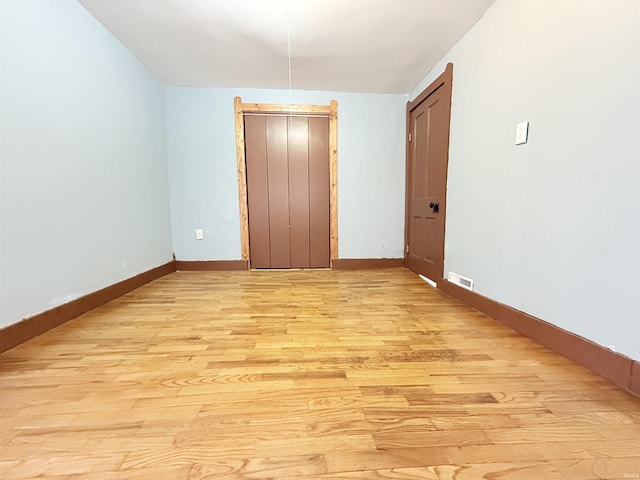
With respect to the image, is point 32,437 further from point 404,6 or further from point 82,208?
point 404,6

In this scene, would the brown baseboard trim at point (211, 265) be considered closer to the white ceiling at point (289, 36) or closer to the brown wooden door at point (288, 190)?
the brown wooden door at point (288, 190)

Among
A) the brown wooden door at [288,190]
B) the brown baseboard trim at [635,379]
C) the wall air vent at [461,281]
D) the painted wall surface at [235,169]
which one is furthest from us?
the brown wooden door at [288,190]

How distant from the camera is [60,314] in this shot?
5.58 feet

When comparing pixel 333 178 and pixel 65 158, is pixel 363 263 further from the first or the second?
pixel 65 158

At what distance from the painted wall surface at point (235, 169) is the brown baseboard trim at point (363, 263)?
7 cm

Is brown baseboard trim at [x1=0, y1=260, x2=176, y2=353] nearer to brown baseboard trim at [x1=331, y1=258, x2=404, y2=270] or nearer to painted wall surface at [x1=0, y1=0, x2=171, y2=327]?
painted wall surface at [x1=0, y1=0, x2=171, y2=327]

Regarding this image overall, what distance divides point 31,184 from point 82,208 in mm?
382

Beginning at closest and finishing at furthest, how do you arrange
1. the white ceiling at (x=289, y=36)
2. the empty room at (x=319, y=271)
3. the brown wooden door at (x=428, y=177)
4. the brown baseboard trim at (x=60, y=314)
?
the empty room at (x=319, y=271) < the brown baseboard trim at (x=60, y=314) < the white ceiling at (x=289, y=36) < the brown wooden door at (x=428, y=177)

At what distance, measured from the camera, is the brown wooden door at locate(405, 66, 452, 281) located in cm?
244

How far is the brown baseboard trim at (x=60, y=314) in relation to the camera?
1400mm

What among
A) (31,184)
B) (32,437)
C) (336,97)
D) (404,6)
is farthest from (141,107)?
(32,437)

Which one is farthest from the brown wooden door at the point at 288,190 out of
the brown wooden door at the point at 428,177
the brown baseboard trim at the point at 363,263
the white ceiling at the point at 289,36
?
the brown wooden door at the point at 428,177

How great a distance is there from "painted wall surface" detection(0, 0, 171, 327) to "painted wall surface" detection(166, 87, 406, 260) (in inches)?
21.3

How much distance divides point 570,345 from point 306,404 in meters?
1.30
